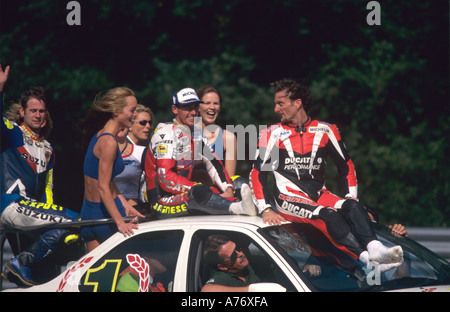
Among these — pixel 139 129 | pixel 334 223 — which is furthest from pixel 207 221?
pixel 139 129

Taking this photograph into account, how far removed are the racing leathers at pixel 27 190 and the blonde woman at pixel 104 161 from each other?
11.7 inches

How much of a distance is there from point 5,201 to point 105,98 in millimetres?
1242

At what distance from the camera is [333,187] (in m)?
11.9

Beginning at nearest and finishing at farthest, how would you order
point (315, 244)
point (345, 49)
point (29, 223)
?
point (315, 244)
point (29, 223)
point (345, 49)

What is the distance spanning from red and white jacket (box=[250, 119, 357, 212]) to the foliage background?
6.51 meters

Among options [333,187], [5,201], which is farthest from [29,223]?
[333,187]

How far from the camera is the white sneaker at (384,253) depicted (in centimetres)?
425

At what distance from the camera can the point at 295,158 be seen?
5.42m

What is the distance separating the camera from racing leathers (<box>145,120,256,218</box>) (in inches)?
203

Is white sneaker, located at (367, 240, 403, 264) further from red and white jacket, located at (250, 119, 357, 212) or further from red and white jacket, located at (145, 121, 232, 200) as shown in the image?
red and white jacket, located at (145, 121, 232, 200)

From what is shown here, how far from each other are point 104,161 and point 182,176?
83 centimetres

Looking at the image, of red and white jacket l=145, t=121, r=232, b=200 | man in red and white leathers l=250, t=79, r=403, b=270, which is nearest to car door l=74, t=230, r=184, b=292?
man in red and white leathers l=250, t=79, r=403, b=270

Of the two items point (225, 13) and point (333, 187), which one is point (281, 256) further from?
point (225, 13)

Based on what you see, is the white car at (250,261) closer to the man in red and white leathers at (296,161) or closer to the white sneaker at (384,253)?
the white sneaker at (384,253)
